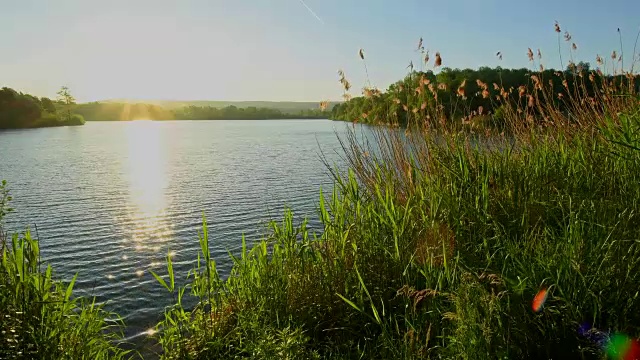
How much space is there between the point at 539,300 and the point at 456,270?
35.2 inches

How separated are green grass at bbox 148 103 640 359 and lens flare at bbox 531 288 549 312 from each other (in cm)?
4

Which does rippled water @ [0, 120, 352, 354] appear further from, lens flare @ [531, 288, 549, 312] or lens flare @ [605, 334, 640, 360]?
lens flare @ [605, 334, 640, 360]

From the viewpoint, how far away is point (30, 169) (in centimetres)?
2333

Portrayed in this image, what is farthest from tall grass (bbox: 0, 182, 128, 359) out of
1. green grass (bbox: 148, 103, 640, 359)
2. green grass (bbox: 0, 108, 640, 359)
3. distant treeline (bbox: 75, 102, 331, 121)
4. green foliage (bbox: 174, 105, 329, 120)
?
green foliage (bbox: 174, 105, 329, 120)

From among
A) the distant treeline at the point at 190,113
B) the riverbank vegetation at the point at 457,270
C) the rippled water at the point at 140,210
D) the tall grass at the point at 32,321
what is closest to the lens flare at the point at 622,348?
the riverbank vegetation at the point at 457,270

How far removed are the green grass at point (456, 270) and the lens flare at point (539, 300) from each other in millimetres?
42

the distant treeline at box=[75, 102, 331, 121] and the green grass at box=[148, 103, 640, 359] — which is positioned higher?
the distant treeline at box=[75, 102, 331, 121]

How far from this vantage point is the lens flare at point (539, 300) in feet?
11.5

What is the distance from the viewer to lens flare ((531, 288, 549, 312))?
11.5 feet

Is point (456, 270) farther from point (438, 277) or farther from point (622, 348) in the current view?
point (622, 348)

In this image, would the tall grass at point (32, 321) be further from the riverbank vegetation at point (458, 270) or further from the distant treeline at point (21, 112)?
the distant treeline at point (21, 112)

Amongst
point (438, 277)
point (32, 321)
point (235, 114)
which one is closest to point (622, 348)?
point (438, 277)

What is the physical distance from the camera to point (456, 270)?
4.33 meters

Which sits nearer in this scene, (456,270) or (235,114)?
(456,270)
